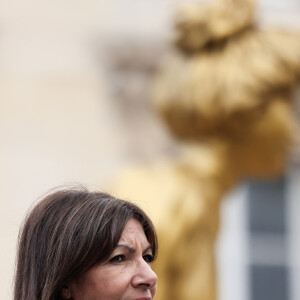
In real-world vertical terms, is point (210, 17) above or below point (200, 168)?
above

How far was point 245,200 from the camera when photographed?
636 centimetres

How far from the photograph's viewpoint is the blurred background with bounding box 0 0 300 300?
4918 millimetres

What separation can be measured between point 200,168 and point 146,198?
319 millimetres

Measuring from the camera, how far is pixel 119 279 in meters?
2.03

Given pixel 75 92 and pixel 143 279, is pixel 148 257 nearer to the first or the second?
pixel 143 279

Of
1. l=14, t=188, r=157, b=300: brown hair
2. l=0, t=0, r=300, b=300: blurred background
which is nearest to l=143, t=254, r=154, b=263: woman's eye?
l=14, t=188, r=157, b=300: brown hair

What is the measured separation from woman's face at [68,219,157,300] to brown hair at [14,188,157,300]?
0.01 m

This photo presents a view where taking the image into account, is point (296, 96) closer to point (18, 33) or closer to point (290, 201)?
point (18, 33)

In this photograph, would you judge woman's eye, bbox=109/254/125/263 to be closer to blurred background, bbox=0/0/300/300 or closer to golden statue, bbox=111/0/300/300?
golden statue, bbox=111/0/300/300

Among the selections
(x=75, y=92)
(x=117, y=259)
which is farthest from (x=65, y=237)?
(x=75, y=92)

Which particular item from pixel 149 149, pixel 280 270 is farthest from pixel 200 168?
pixel 280 270

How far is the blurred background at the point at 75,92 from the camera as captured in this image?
16.1 ft

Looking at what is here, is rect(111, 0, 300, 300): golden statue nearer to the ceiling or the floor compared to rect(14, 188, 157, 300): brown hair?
nearer to the ceiling

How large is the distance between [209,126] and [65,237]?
7.22 feet
